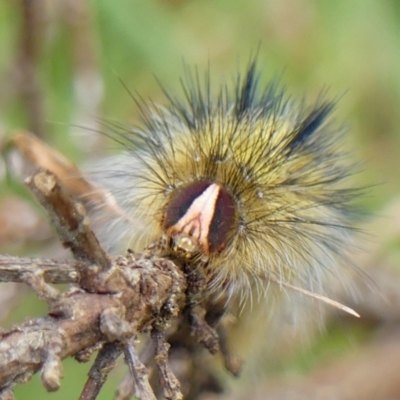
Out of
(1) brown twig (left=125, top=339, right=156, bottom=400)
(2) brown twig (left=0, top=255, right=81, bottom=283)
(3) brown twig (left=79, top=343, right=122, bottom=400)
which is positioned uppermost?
(2) brown twig (left=0, top=255, right=81, bottom=283)

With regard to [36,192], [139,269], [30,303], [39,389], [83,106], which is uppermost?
[36,192]

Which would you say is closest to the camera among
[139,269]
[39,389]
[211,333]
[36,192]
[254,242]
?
[36,192]

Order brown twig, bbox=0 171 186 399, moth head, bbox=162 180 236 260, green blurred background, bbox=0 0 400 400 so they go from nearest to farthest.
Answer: brown twig, bbox=0 171 186 399 → moth head, bbox=162 180 236 260 → green blurred background, bbox=0 0 400 400

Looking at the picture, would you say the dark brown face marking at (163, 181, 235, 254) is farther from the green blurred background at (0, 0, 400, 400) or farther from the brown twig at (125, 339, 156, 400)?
the green blurred background at (0, 0, 400, 400)

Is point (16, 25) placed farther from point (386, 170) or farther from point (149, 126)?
point (386, 170)

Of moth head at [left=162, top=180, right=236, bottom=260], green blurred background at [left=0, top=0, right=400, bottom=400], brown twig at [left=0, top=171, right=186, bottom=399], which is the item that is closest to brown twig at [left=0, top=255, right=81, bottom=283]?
brown twig at [left=0, top=171, right=186, bottom=399]

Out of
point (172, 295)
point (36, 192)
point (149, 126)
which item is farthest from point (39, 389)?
point (36, 192)

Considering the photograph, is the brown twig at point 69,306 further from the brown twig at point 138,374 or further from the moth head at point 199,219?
the moth head at point 199,219

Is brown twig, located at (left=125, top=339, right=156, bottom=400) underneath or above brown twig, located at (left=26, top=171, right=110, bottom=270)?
underneath
